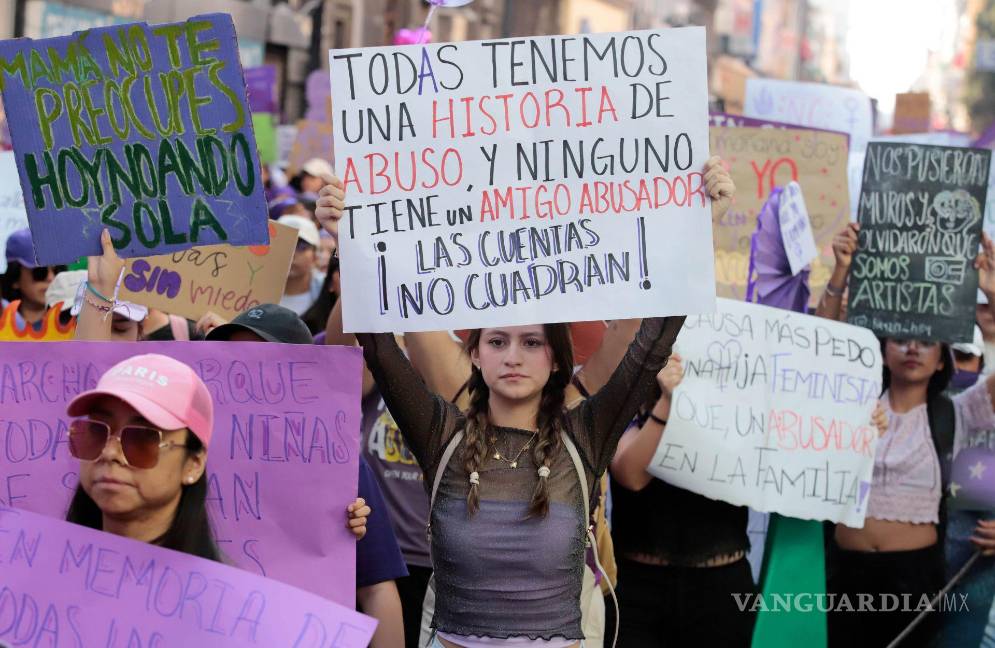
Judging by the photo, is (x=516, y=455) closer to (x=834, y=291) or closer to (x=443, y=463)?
(x=443, y=463)

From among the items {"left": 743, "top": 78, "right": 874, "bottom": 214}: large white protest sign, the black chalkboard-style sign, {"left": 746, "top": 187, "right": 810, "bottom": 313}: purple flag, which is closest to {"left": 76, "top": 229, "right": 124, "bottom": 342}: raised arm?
{"left": 746, "top": 187, "right": 810, "bottom": 313}: purple flag

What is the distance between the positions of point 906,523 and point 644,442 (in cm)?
115

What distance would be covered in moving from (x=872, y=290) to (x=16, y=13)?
14.0 metres

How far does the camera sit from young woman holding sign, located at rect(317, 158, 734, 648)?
3.33 meters

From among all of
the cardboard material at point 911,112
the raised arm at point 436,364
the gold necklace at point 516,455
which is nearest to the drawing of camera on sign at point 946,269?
the raised arm at point 436,364

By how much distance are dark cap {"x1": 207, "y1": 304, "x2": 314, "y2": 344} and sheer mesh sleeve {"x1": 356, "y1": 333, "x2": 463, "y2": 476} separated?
0.38 meters

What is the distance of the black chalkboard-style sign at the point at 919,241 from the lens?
555 centimetres

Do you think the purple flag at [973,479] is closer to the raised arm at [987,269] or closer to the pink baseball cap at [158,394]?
the raised arm at [987,269]

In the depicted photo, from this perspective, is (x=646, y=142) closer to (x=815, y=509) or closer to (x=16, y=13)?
(x=815, y=509)

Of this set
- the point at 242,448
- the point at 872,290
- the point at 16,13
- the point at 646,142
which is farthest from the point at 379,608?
the point at 16,13

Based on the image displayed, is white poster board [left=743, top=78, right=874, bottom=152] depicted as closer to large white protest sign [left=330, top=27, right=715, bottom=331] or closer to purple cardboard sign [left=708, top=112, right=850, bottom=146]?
purple cardboard sign [left=708, top=112, right=850, bottom=146]

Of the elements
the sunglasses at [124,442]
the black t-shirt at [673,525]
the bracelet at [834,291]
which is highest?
the sunglasses at [124,442]

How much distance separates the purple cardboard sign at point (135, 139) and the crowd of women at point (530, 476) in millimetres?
118

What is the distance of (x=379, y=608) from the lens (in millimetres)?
3473
